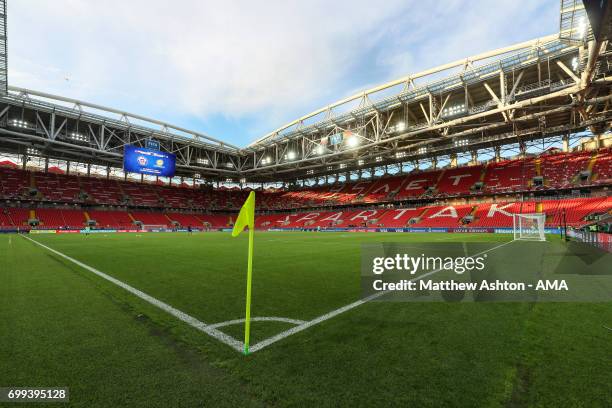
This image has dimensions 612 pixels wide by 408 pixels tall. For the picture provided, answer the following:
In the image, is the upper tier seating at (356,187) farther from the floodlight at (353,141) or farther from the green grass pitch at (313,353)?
the green grass pitch at (313,353)

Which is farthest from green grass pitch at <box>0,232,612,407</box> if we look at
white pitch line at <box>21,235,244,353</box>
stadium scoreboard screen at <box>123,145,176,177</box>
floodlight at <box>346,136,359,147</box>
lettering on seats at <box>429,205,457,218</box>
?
lettering on seats at <box>429,205,457,218</box>

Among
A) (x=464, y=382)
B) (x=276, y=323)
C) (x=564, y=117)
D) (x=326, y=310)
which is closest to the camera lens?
(x=464, y=382)

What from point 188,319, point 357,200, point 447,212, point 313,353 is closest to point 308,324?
point 313,353

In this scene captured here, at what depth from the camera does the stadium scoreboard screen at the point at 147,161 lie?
112ft

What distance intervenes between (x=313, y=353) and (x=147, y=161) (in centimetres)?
3950

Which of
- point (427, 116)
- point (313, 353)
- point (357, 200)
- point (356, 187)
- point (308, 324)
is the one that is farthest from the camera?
point (356, 187)

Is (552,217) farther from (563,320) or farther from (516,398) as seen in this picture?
(516,398)

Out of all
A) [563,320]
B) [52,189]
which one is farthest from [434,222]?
[52,189]

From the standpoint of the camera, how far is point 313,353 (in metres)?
2.79

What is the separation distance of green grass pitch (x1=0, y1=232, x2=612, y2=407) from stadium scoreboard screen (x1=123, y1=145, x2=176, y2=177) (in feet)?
113

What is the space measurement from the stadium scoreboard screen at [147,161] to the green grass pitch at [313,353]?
34323 mm

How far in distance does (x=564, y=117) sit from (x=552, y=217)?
13049mm

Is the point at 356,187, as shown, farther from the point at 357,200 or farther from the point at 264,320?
the point at 264,320

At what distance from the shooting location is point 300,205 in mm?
62562
